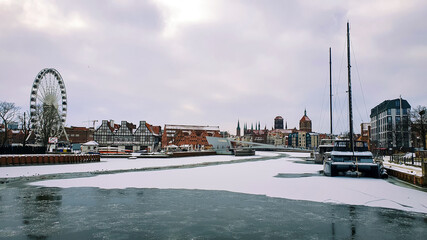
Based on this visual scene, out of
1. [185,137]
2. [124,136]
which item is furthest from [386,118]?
[124,136]

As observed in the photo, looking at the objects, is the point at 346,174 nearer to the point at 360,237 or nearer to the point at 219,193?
the point at 219,193

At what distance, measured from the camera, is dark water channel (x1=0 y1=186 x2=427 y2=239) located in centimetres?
845

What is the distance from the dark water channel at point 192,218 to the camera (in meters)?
8.45

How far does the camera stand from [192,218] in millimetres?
10305

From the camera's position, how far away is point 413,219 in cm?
1020

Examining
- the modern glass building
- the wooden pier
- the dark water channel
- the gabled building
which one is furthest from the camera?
the gabled building

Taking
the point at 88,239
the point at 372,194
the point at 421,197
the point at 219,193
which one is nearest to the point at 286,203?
the point at 219,193

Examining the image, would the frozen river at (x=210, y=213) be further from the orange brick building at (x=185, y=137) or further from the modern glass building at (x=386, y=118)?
the orange brick building at (x=185, y=137)

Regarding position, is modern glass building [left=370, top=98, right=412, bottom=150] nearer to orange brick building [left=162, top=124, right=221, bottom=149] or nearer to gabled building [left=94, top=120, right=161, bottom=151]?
orange brick building [left=162, top=124, right=221, bottom=149]

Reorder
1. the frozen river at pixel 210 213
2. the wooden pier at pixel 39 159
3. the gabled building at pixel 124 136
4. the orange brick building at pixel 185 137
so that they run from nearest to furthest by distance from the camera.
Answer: the frozen river at pixel 210 213 → the wooden pier at pixel 39 159 → the gabled building at pixel 124 136 → the orange brick building at pixel 185 137

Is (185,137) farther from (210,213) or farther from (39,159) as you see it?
(210,213)

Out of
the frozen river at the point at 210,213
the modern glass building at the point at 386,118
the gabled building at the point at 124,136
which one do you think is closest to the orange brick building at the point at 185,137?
the gabled building at the point at 124,136

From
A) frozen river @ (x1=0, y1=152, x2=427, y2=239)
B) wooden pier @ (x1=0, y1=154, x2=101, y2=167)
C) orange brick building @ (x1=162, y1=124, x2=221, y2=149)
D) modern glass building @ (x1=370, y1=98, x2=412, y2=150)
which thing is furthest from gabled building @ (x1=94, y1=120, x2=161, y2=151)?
frozen river @ (x1=0, y1=152, x2=427, y2=239)

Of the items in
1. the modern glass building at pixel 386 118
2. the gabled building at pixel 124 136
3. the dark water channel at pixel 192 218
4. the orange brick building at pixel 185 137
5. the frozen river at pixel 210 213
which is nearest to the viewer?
the dark water channel at pixel 192 218
